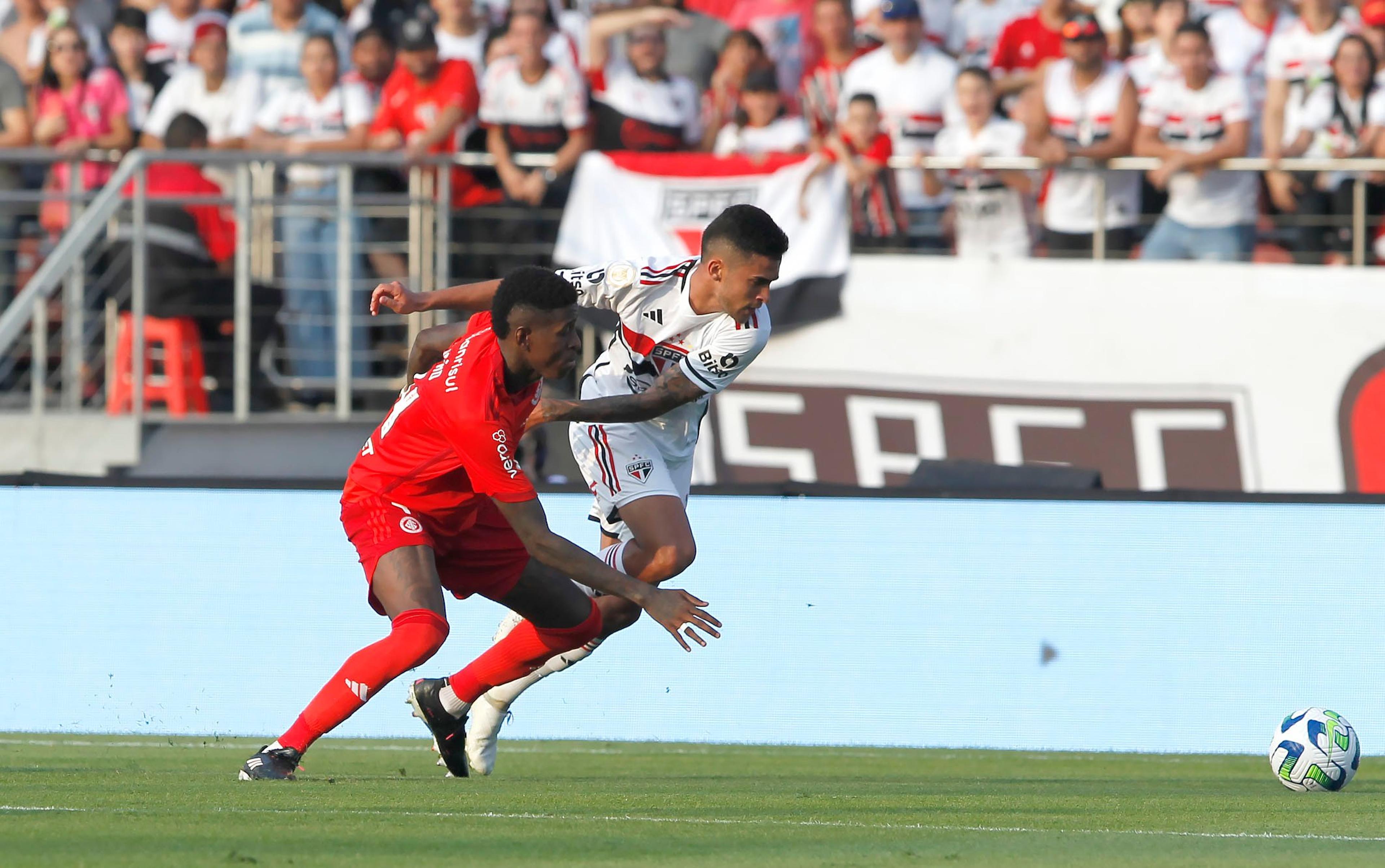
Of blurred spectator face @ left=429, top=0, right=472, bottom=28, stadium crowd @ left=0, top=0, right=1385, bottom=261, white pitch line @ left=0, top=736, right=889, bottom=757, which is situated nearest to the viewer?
white pitch line @ left=0, top=736, right=889, bottom=757

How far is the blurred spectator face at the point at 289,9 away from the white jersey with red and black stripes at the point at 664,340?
6852mm

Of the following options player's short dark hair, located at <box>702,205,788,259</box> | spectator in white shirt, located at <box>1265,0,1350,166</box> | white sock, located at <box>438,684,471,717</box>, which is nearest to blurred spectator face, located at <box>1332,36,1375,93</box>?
spectator in white shirt, located at <box>1265,0,1350,166</box>

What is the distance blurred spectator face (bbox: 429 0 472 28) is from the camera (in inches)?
570

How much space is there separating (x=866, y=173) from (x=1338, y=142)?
10.2 ft

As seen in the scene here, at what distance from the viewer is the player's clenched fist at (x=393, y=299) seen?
7.46 metres

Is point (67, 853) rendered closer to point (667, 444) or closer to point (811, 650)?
point (667, 444)

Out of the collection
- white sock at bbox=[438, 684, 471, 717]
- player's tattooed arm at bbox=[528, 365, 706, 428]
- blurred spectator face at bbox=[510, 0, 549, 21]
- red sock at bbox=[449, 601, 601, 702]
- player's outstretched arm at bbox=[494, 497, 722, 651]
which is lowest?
white sock at bbox=[438, 684, 471, 717]

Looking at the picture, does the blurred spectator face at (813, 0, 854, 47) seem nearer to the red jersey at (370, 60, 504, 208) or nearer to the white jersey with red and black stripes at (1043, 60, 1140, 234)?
the white jersey with red and black stripes at (1043, 60, 1140, 234)

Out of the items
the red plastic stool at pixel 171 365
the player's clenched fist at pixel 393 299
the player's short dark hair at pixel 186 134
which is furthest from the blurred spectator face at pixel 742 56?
the player's clenched fist at pixel 393 299

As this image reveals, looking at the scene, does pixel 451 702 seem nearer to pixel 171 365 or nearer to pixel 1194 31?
pixel 171 365

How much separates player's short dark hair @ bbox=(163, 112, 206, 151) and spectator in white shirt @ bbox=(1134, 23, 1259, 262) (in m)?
6.78

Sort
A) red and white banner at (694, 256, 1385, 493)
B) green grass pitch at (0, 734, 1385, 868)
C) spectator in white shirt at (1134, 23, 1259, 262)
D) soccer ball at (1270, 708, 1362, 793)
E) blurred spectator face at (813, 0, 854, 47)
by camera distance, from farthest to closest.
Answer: blurred spectator face at (813, 0, 854, 47) → spectator in white shirt at (1134, 23, 1259, 262) → red and white banner at (694, 256, 1385, 493) → soccer ball at (1270, 708, 1362, 793) → green grass pitch at (0, 734, 1385, 868)

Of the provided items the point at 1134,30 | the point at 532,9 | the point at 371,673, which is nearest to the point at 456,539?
the point at 371,673

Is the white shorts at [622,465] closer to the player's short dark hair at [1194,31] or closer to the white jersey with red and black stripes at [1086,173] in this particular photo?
the white jersey with red and black stripes at [1086,173]
